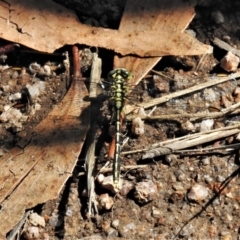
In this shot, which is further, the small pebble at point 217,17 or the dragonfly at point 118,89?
the small pebble at point 217,17

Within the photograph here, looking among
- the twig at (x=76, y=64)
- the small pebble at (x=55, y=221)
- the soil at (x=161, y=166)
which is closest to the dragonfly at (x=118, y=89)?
the soil at (x=161, y=166)

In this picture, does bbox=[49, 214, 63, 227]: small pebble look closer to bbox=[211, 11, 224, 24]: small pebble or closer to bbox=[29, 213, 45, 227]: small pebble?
bbox=[29, 213, 45, 227]: small pebble

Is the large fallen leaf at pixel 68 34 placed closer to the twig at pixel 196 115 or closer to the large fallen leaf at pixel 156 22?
the large fallen leaf at pixel 156 22

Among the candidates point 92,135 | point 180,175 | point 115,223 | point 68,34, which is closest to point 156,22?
point 68,34

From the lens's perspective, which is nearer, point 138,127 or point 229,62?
point 138,127

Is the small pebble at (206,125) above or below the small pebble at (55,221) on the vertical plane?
above

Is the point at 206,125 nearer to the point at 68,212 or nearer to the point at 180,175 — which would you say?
the point at 180,175

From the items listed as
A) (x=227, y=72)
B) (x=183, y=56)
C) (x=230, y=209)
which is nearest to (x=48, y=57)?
(x=183, y=56)
